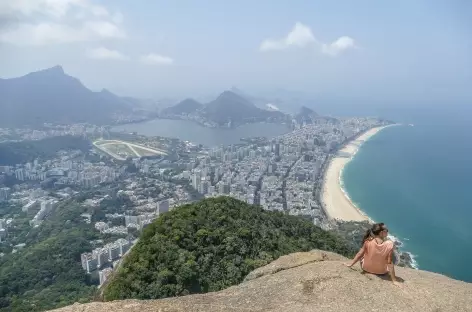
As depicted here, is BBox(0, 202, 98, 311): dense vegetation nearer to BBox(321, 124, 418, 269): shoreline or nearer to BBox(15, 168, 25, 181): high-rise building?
BBox(321, 124, 418, 269): shoreline

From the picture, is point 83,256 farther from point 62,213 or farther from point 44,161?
point 44,161

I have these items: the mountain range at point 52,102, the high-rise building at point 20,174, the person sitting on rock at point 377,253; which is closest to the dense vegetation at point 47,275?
the person sitting on rock at point 377,253

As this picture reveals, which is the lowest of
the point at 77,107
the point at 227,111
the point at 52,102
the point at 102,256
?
the point at 102,256

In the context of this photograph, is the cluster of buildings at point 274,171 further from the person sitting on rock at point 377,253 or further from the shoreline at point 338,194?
the person sitting on rock at point 377,253

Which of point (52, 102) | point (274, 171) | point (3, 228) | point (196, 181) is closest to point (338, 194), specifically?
point (274, 171)

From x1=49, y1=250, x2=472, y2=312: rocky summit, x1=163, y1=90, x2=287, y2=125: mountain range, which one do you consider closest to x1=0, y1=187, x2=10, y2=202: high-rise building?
x1=49, y1=250, x2=472, y2=312: rocky summit

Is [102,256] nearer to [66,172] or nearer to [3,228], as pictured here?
[3,228]

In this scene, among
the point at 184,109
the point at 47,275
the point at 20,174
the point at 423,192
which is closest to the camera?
the point at 47,275
